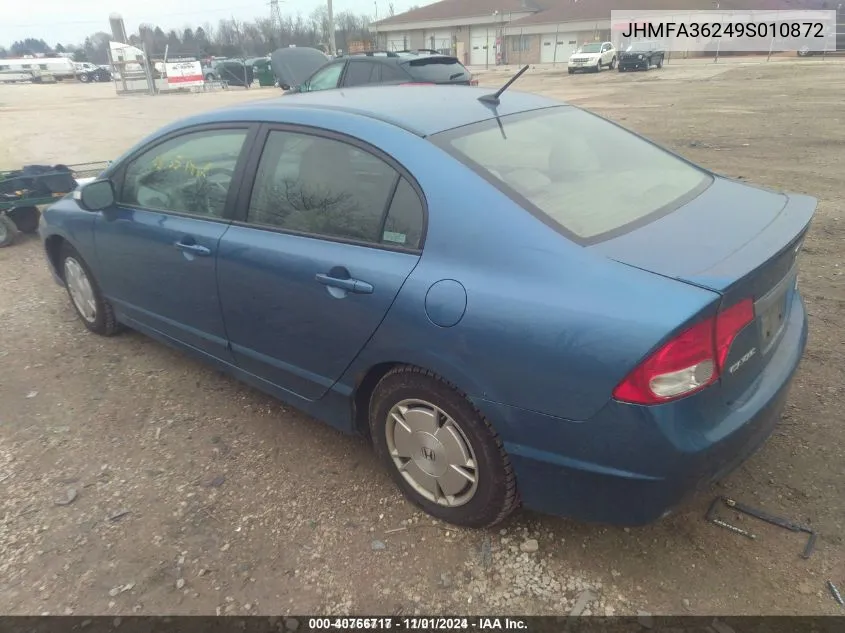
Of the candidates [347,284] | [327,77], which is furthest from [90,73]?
[347,284]

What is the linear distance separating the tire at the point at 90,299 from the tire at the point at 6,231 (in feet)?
8.70

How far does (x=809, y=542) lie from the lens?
90.7 inches

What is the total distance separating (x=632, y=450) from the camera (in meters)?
1.88

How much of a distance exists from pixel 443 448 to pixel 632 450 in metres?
0.74

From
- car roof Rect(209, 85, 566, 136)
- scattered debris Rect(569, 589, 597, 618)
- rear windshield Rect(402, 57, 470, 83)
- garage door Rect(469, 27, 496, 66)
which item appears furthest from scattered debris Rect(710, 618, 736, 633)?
garage door Rect(469, 27, 496, 66)

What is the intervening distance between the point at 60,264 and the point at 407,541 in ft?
11.6

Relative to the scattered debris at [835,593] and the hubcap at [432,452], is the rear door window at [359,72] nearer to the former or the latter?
the hubcap at [432,452]

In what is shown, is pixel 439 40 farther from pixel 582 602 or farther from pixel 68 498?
pixel 582 602

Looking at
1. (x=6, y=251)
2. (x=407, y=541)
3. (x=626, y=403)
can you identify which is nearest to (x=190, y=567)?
(x=407, y=541)

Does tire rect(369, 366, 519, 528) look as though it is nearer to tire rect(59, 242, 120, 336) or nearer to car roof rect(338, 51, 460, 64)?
tire rect(59, 242, 120, 336)

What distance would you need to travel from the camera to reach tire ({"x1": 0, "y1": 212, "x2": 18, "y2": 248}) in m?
6.42

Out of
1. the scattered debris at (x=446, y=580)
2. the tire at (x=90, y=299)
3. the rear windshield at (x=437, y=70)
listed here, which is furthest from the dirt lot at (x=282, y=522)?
the rear windshield at (x=437, y=70)

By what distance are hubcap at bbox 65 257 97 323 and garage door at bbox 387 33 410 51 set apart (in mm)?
63073

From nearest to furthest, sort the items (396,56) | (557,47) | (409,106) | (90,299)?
(409,106) → (90,299) → (396,56) → (557,47)
